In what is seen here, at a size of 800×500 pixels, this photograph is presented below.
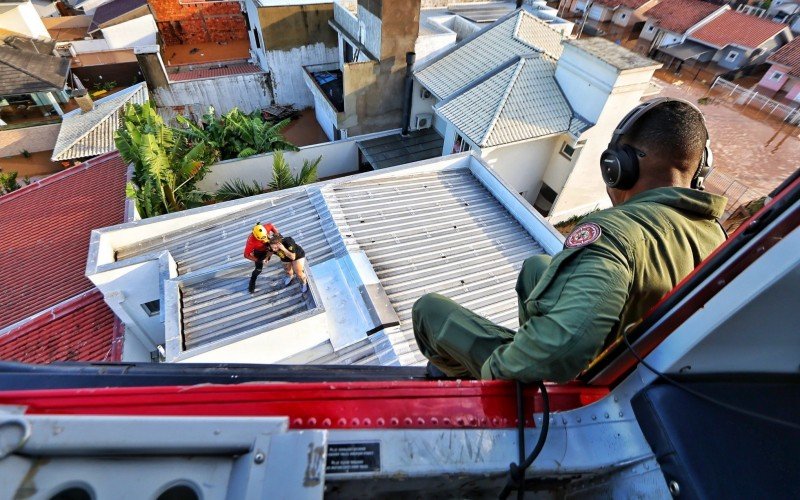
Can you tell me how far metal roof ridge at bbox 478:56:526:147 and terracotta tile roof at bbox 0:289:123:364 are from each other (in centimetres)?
1160

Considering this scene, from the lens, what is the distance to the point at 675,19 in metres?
35.9

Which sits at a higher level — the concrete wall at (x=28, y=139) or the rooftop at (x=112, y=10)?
the rooftop at (x=112, y=10)

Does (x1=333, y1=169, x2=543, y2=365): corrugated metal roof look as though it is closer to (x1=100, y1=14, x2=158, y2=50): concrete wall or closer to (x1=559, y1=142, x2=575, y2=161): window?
(x1=559, y1=142, x2=575, y2=161): window

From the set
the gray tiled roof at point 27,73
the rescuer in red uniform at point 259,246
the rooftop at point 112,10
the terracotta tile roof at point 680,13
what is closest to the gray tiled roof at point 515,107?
the rescuer in red uniform at point 259,246

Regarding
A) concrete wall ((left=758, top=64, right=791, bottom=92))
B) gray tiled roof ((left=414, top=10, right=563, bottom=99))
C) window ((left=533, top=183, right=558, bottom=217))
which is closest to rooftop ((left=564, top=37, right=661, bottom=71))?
gray tiled roof ((left=414, top=10, right=563, bottom=99))

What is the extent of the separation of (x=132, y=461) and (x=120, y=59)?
33.4 meters

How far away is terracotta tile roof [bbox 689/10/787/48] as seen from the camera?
108 ft

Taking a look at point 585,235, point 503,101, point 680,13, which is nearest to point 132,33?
point 503,101

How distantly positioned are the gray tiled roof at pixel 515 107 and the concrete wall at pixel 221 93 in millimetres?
13048

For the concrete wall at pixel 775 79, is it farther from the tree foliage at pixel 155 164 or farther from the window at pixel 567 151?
the tree foliage at pixel 155 164

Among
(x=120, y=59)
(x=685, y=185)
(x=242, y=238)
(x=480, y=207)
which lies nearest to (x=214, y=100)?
(x=120, y=59)

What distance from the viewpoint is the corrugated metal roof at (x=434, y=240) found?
826 cm

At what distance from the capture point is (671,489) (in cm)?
183

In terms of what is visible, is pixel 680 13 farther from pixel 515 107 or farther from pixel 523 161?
pixel 515 107
